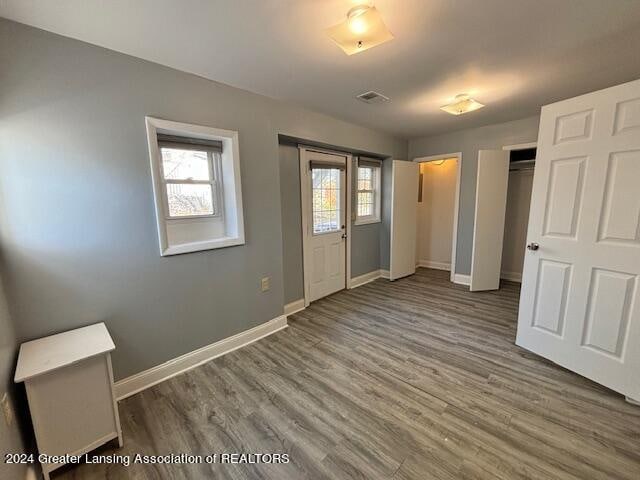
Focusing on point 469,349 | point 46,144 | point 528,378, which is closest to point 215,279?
point 46,144

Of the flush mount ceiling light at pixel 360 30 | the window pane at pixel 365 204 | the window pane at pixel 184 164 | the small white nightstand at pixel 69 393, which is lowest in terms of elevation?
the small white nightstand at pixel 69 393

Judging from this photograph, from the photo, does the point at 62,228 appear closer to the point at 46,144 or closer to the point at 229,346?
the point at 46,144

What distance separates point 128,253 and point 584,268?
3.34m

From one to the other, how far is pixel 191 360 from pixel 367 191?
11.2 feet

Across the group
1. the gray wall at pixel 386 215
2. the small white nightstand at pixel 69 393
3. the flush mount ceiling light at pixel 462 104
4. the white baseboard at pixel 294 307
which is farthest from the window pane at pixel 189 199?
the gray wall at pixel 386 215

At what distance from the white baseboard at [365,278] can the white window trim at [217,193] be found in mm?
2264

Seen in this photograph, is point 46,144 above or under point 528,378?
above

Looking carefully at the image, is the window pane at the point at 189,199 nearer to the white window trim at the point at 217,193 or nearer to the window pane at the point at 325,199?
the white window trim at the point at 217,193

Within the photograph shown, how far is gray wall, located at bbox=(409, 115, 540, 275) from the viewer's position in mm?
3568

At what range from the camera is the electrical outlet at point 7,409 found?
3.71 feet

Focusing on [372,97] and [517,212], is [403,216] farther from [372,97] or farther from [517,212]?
[372,97]

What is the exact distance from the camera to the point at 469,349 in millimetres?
2391

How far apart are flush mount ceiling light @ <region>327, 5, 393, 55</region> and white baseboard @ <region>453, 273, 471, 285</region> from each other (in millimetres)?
3843

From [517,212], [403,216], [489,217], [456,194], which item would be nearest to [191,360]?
[403,216]
